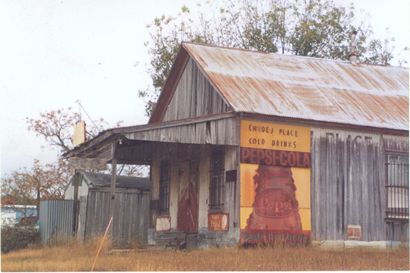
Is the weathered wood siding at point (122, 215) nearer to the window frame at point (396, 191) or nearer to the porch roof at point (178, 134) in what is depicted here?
the porch roof at point (178, 134)

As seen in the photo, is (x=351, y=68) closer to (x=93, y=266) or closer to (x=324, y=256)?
(x=324, y=256)

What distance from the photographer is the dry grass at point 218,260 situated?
44.9ft

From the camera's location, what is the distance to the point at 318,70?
22.8 m

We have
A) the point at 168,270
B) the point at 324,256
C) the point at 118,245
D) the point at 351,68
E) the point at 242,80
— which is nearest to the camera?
the point at 168,270

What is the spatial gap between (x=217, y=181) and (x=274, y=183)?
1657 mm

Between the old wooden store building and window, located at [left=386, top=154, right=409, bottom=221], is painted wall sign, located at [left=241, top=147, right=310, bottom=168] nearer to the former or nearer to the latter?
the old wooden store building

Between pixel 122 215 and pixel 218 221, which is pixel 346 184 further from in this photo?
pixel 122 215

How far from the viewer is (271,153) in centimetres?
1880

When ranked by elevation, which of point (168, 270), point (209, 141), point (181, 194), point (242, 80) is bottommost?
point (168, 270)

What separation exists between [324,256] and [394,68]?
434 inches

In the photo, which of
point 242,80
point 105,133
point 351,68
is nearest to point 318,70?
point 351,68

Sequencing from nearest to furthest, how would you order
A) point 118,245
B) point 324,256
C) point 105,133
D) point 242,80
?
point 324,256
point 105,133
point 242,80
point 118,245

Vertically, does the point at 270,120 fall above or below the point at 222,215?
above

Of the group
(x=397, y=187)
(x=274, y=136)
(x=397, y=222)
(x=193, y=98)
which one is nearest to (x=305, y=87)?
(x=274, y=136)
